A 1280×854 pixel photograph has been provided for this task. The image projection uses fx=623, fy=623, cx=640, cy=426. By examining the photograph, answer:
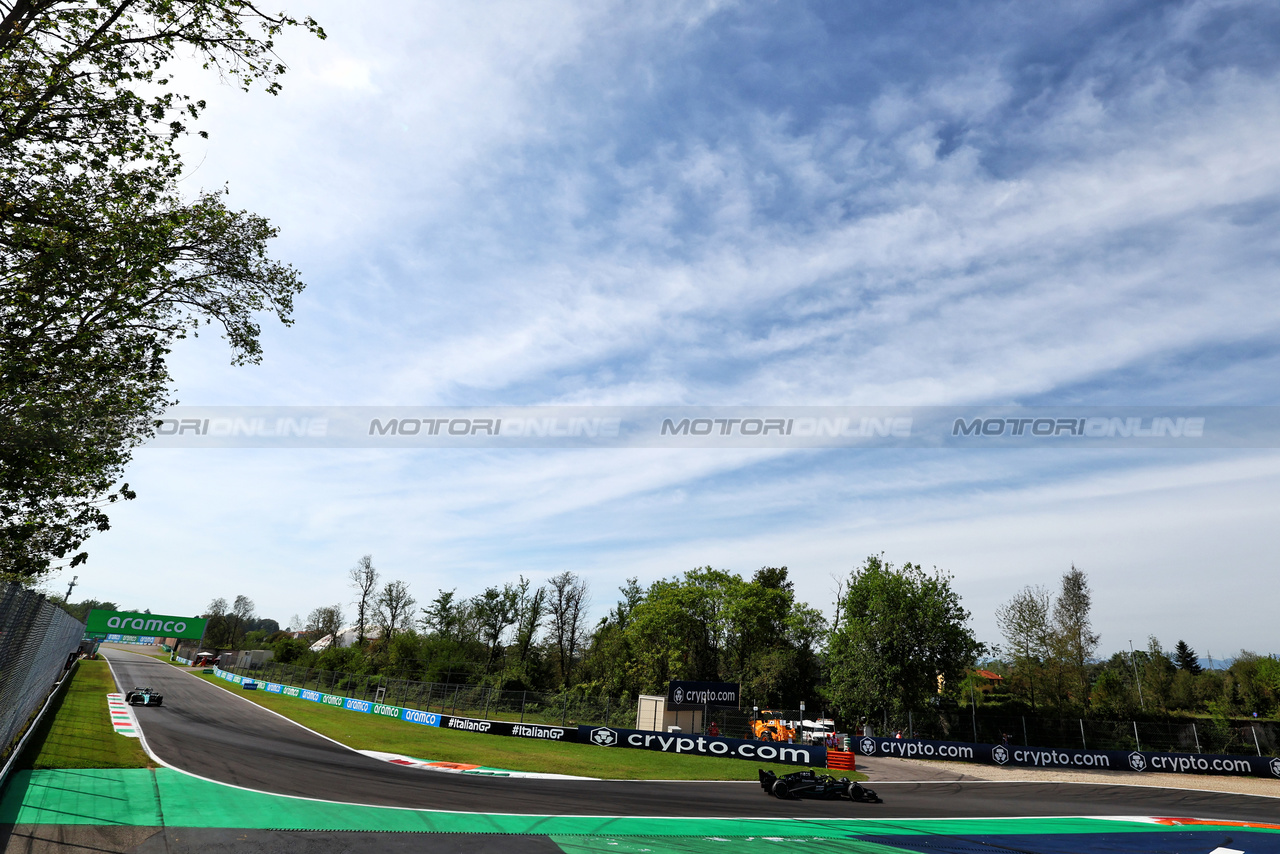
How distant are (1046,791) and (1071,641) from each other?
3328 centimetres

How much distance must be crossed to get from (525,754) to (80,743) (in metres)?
15.5

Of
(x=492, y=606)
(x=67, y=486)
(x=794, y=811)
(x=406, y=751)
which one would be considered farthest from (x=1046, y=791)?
(x=492, y=606)

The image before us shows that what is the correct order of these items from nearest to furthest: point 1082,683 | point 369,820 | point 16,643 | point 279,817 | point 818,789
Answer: point 16,643, point 279,817, point 369,820, point 818,789, point 1082,683

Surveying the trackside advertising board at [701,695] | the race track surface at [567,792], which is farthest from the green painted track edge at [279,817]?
the trackside advertising board at [701,695]

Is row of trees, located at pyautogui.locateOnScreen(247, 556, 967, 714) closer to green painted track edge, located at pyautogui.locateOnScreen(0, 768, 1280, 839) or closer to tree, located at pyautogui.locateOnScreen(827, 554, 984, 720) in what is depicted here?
tree, located at pyautogui.locateOnScreen(827, 554, 984, 720)

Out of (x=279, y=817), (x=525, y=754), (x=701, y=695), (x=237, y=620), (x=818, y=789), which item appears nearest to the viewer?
(x=279, y=817)

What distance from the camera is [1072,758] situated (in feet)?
118

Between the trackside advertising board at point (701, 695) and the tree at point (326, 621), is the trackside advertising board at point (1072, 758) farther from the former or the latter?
the tree at point (326, 621)

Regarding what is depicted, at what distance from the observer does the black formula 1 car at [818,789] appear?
64.7 ft

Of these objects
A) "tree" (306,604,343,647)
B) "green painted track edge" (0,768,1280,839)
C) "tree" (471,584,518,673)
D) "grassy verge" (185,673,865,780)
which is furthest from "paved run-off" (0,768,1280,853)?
"tree" (306,604,343,647)

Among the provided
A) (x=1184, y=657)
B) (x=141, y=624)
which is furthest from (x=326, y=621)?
(x=1184, y=657)

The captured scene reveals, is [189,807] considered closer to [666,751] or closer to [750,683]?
[666,751]

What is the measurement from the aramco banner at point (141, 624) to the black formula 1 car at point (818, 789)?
9446 centimetres

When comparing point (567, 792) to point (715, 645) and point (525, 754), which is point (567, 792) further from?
point (715, 645)
